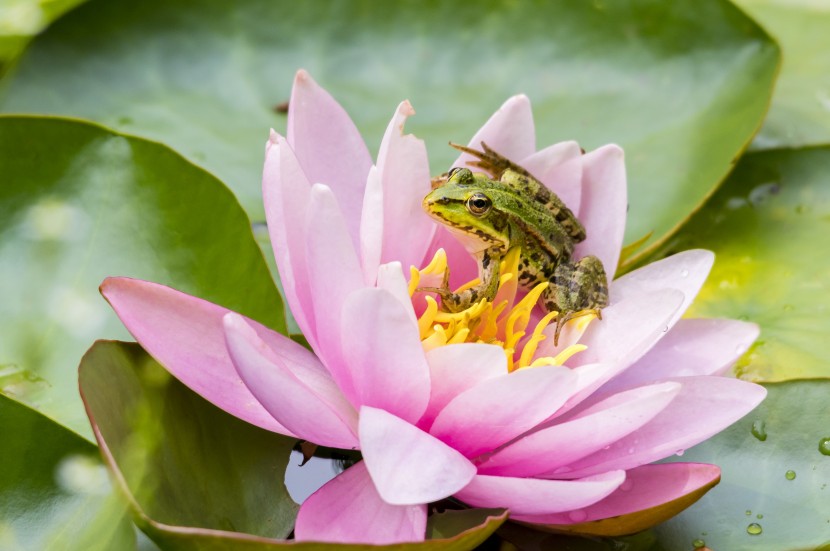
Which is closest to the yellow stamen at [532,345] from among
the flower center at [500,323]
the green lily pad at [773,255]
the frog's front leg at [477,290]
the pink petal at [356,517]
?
the flower center at [500,323]

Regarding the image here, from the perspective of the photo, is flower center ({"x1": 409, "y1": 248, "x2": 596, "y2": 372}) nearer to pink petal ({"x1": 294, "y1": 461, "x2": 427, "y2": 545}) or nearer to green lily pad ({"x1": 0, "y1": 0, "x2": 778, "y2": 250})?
pink petal ({"x1": 294, "y1": 461, "x2": 427, "y2": 545})

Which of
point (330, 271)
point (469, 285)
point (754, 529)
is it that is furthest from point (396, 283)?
point (754, 529)

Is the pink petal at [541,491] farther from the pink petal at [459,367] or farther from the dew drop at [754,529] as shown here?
the dew drop at [754,529]

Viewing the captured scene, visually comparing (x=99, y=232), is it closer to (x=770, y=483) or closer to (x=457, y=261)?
(x=457, y=261)

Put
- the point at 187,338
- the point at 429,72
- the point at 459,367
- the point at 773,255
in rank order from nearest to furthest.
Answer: the point at 459,367 → the point at 187,338 → the point at 773,255 → the point at 429,72

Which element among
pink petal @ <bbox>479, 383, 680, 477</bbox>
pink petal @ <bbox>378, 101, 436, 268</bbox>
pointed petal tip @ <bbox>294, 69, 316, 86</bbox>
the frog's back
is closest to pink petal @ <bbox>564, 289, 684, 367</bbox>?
pink petal @ <bbox>479, 383, 680, 477</bbox>
